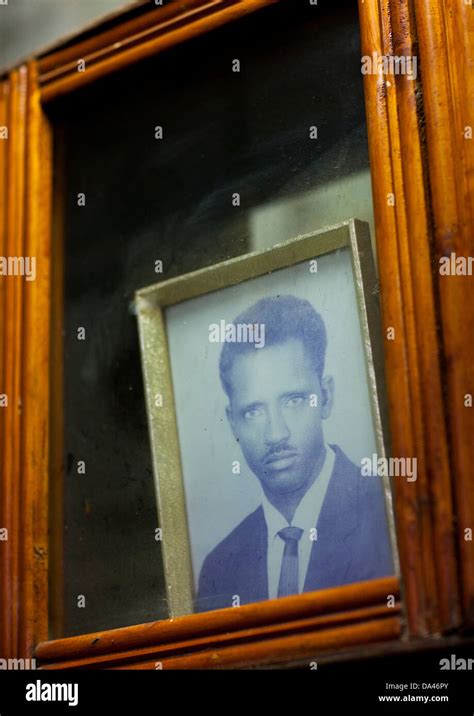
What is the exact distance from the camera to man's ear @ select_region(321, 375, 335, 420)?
1.23 meters

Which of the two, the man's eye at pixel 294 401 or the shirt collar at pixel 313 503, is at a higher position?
the man's eye at pixel 294 401

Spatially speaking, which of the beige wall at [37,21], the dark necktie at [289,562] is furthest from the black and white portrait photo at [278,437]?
the beige wall at [37,21]

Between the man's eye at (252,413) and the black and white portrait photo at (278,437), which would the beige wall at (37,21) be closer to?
the black and white portrait photo at (278,437)

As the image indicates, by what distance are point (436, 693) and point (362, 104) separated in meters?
0.69

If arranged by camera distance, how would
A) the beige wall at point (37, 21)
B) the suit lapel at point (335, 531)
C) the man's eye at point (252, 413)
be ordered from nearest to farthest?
the suit lapel at point (335, 531)
the man's eye at point (252, 413)
the beige wall at point (37, 21)

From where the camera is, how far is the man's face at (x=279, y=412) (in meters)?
1.24

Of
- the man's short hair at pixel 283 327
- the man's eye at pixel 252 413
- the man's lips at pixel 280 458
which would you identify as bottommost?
the man's lips at pixel 280 458

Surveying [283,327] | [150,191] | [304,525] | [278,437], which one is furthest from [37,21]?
[304,525]

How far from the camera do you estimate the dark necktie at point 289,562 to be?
1203 mm

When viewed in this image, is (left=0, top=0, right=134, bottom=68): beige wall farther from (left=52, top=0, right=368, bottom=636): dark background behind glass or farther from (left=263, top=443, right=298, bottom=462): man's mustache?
(left=263, top=443, right=298, bottom=462): man's mustache

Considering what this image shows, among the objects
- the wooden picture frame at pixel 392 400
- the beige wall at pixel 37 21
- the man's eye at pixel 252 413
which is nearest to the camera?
the wooden picture frame at pixel 392 400

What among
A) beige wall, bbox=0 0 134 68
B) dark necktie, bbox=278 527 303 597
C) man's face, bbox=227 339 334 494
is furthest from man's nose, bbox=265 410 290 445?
beige wall, bbox=0 0 134 68

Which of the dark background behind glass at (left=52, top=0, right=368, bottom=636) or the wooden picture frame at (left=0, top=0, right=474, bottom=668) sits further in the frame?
the dark background behind glass at (left=52, top=0, right=368, bottom=636)

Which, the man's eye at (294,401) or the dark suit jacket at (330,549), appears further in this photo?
the man's eye at (294,401)
